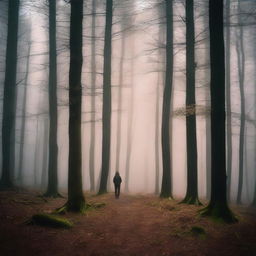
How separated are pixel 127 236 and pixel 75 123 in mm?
4651

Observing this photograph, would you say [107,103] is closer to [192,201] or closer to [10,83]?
[10,83]

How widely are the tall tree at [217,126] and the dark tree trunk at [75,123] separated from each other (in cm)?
459

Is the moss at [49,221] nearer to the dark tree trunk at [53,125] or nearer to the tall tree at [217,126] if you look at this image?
the tall tree at [217,126]

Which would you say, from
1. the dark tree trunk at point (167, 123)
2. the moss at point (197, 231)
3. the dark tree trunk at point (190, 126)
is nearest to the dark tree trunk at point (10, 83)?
the dark tree trunk at point (167, 123)

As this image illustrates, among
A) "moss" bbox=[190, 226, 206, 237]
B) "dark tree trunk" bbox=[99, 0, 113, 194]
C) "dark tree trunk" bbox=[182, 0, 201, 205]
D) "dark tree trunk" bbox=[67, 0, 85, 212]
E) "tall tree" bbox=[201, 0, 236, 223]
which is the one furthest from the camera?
"dark tree trunk" bbox=[99, 0, 113, 194]

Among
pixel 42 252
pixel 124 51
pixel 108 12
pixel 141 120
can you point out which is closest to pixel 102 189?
pixel 42 252

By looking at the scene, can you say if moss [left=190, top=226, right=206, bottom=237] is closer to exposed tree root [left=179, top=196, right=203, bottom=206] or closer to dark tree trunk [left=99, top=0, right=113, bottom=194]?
exposed tree root [left=179, top=196, right=203, bottom=206]

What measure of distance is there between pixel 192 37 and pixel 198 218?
9.12 m

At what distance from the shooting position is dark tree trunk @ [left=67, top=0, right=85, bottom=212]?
33.6 feet

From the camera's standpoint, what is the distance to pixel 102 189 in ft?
53.7

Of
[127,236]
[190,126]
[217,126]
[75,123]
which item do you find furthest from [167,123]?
[127,236]

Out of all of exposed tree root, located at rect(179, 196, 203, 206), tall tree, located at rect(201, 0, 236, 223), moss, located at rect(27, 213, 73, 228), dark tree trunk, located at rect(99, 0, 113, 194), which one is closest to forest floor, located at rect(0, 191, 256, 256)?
moss, located at rect(27, 213, 73, 228)

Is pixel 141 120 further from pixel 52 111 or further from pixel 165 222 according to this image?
pixel 165 222

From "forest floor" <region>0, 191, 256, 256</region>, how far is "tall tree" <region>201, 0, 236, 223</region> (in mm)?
639
